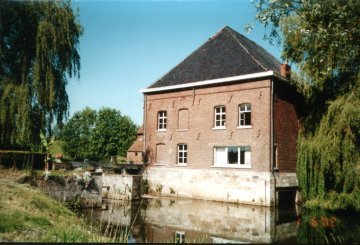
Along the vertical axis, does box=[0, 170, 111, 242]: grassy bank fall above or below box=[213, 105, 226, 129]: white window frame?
below

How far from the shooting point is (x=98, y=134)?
183 ft

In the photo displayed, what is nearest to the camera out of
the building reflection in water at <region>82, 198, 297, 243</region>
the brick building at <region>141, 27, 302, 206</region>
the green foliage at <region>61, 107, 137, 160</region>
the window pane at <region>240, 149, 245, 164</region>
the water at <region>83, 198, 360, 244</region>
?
the water at <region>83, 198, 360, 244</region>

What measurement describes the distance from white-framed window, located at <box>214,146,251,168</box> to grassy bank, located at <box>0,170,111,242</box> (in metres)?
9.42

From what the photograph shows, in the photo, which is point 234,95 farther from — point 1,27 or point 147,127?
point 1,27

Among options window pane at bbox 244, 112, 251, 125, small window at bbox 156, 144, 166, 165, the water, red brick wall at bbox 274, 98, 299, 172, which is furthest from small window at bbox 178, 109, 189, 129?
red brick wall at bbox 274, 98, 299, 172

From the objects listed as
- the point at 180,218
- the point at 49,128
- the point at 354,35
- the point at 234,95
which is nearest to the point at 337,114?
the point at 354,35

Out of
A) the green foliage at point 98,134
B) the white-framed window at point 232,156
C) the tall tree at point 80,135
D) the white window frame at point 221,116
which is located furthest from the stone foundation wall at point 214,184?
the tall tree at point 80,135

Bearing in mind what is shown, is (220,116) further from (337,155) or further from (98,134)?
(98,134)

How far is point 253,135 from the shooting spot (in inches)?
682

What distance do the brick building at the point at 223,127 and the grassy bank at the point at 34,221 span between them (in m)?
9.07

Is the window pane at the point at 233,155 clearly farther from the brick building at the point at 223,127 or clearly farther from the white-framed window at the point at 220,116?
the white-framed window at the point at 220,116

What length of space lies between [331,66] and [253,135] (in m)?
5.23

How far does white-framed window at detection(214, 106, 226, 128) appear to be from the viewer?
18734mm

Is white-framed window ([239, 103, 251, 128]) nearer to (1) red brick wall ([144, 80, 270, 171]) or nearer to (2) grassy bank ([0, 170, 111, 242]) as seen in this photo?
(1) red brick wall ([144, 80, 270, 171])
